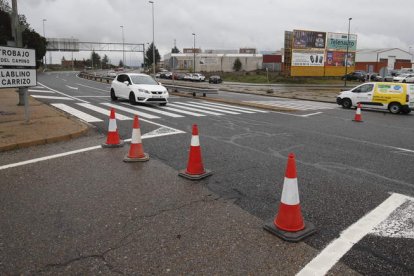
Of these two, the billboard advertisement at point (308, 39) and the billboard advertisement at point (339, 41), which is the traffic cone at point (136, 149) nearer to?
the billboard advertisement at point (308, 39)

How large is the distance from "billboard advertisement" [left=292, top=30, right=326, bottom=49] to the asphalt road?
43.8m

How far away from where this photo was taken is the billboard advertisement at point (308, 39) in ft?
174

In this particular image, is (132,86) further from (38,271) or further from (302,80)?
(302,80)

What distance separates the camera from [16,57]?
30.1 ft

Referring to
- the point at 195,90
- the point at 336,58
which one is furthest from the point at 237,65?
the point at 195,90

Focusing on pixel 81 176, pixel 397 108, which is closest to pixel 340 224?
pixel 81 176

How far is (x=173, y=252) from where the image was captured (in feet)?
11.4

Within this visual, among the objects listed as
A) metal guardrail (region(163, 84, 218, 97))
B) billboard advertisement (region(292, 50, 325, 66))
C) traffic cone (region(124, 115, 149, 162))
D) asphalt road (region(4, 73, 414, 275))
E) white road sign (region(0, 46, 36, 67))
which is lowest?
asphalt road (region(4, 73, 414, 275))

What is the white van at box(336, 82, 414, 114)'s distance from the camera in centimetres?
1803

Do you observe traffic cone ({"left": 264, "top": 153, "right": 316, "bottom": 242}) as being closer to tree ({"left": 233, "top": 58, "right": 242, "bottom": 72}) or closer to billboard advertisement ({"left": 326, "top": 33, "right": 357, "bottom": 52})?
billboard advertisement ({"left": 326, "top": 33, "right": 357, "bottom": 52})

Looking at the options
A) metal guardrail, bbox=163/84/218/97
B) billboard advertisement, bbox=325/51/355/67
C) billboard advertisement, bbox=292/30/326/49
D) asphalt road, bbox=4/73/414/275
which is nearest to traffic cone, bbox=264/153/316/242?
asphalt road, bbox=4/73/414/275

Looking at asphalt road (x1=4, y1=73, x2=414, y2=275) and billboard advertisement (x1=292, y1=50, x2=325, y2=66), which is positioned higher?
billboard advertisement (x1=292, y1=50, x2=325, y2=66)

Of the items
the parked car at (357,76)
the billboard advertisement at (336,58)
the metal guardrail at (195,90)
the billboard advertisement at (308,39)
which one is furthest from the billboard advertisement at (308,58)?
the metal guardrail at (195,90)

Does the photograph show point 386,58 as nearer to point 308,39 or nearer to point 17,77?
point 308,39
